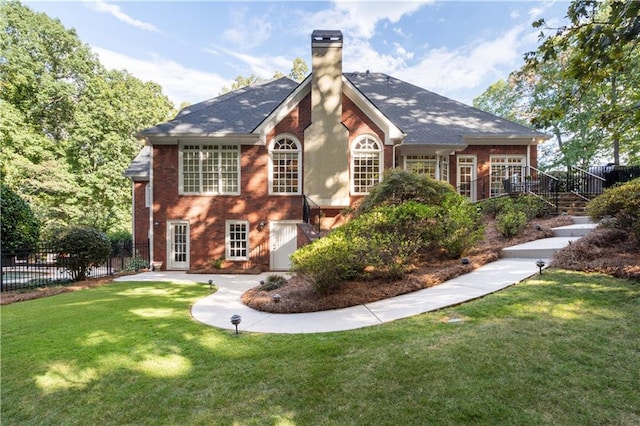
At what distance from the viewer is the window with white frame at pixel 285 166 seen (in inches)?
530

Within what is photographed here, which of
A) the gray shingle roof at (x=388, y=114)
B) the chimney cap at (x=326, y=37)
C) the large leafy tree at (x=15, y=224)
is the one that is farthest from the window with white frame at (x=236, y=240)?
the large leafy tree at (x=15, y=224)

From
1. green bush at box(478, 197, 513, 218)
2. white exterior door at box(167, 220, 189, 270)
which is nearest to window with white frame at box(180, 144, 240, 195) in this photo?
white exterior door at box(167, 220, 189, 270)

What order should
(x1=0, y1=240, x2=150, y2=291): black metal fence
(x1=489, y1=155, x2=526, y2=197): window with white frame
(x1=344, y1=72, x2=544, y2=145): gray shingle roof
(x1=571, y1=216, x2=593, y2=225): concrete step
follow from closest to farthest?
(x1=571, y1=216, x2=593, y2=225): concrete step → (x1=0, y1=240, x2=150, y2=291): black metal fence → (x1=344, y1=72, x2=544, y2=145): gray shingle roof → (x1=489, y1=155, x2=526, y2=197): window with white frame

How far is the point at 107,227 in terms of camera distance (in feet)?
80.8

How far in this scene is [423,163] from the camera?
1482 centimetres

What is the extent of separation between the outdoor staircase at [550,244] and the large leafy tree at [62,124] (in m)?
26.1

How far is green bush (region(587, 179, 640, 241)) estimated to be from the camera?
20.3ft

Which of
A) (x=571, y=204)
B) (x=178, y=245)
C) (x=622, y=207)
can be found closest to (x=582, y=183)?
(x=571, y=204)

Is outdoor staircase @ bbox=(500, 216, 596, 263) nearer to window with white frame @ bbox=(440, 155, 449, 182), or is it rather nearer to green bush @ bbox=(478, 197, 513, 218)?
green bush @ bbox=(478, 197, 513, 218)

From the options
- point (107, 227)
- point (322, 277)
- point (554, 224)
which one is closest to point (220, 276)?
point (322, 277)

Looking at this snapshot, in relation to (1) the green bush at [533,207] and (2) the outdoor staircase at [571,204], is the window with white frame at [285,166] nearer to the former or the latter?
(1) the green bush at [533,207]

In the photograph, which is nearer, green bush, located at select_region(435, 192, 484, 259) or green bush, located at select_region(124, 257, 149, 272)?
green bush, located at select_region(435, 192, 484, 259)

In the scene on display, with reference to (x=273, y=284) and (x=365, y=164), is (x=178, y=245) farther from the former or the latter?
(x=365, y=164)

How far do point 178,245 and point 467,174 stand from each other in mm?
15440
